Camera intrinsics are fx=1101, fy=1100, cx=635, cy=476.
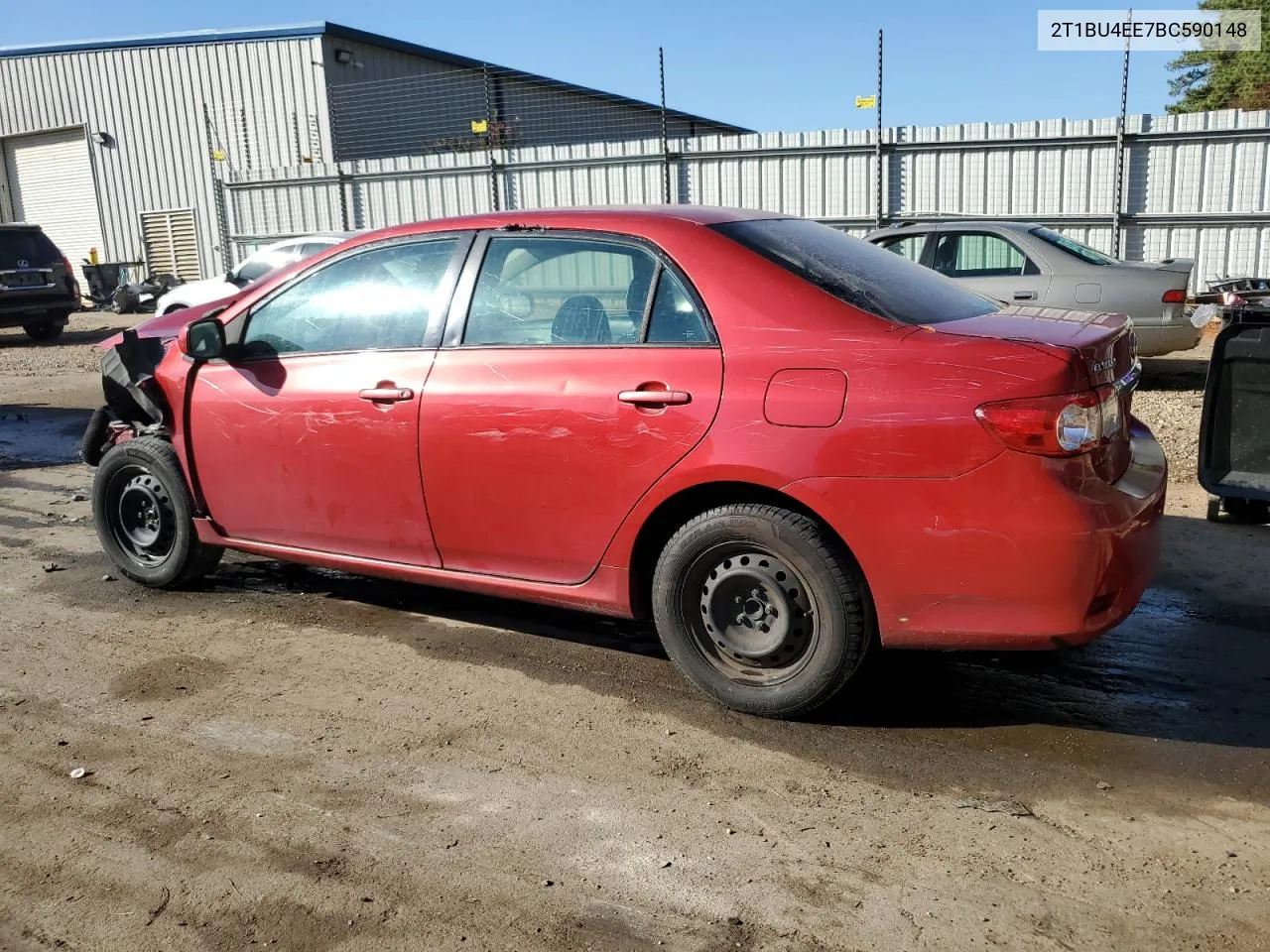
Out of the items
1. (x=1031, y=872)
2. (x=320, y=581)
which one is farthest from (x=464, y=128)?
(x=1031, y=872)

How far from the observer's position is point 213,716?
151 inches

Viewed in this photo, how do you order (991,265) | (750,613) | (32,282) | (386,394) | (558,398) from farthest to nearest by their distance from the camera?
1. (32,282)
2. (991,265)
3. (386,394)
4. (558,398)
5. (750,613)

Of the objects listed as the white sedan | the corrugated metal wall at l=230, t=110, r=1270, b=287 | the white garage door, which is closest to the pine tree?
the corrugated metal wall at l=230, t=110, r=1270, b=287

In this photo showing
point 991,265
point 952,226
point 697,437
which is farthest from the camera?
point 952,226

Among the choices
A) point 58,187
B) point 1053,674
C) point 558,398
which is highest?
point 58,187

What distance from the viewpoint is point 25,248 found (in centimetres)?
1772

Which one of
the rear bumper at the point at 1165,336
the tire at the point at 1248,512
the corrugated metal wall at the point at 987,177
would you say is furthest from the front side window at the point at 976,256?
the tire at the point at 1248,512

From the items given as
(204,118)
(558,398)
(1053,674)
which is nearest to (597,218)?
(558,398)

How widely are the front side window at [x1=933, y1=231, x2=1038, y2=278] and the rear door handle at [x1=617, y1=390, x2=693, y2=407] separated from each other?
24.5 ft

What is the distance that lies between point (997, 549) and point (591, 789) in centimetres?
139

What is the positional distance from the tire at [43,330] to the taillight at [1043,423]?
18.7 meters

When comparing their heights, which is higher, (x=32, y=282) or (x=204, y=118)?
(x=204, y=118)

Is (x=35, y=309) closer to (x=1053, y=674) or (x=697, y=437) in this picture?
(x=697, y=437)

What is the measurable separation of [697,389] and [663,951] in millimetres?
1739
